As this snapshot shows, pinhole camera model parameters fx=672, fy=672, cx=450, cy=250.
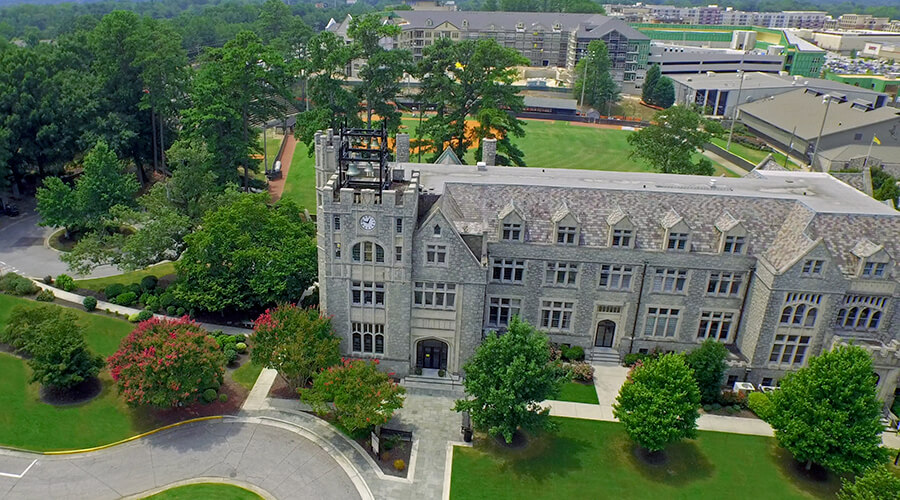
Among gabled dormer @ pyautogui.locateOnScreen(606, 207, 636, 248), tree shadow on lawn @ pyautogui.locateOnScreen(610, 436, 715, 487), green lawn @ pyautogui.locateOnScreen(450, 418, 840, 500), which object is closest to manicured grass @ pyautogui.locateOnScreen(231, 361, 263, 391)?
green lawn @ pyautogui.locateOnScreen(450, 418, 840, 500)

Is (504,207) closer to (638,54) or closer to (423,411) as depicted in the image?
(423,411)

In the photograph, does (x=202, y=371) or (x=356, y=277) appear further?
(x=356, y=277)

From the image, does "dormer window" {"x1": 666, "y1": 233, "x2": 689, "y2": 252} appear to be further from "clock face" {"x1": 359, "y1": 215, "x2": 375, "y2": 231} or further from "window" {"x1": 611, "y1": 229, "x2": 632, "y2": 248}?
"clock face" {"x1": 359, "y1": 215, "x2": 375, "y2": 231}

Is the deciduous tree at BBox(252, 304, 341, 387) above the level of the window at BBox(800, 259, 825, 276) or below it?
below

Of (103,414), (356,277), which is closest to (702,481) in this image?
(356,277)

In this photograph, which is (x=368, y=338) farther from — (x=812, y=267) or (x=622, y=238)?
(x=812, y=267)
